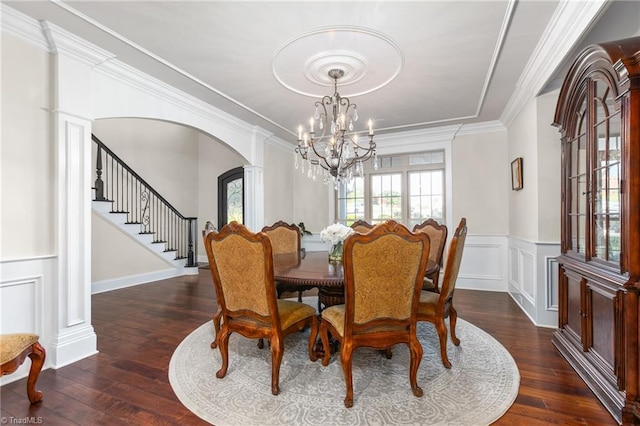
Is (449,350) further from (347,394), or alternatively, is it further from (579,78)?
(579,78)

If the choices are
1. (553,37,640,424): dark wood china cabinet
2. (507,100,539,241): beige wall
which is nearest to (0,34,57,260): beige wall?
(553,37,640,424): dark wood china cabinet

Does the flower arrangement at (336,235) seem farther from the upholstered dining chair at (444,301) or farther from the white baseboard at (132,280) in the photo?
the white baseboard at (132,280)

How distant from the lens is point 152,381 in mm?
2137

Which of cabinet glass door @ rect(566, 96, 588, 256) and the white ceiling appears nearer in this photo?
the white ceiling

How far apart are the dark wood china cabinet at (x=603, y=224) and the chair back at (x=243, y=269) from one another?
2.07 meters

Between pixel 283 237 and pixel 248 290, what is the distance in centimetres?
165

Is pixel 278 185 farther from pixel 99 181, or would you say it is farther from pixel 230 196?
pixel 99 181

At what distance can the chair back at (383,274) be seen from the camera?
1.76m

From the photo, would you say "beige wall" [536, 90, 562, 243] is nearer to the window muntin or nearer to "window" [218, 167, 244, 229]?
the window muntin

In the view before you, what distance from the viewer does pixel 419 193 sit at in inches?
215

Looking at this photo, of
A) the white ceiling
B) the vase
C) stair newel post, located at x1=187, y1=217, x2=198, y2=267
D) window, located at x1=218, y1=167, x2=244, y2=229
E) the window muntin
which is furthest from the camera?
window, located at x1=218, y1=167, x2=244, y2=229

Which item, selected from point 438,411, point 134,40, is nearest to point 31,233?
point 134,40

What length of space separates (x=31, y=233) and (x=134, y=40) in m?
1.70

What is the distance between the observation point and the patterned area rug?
1.75m
